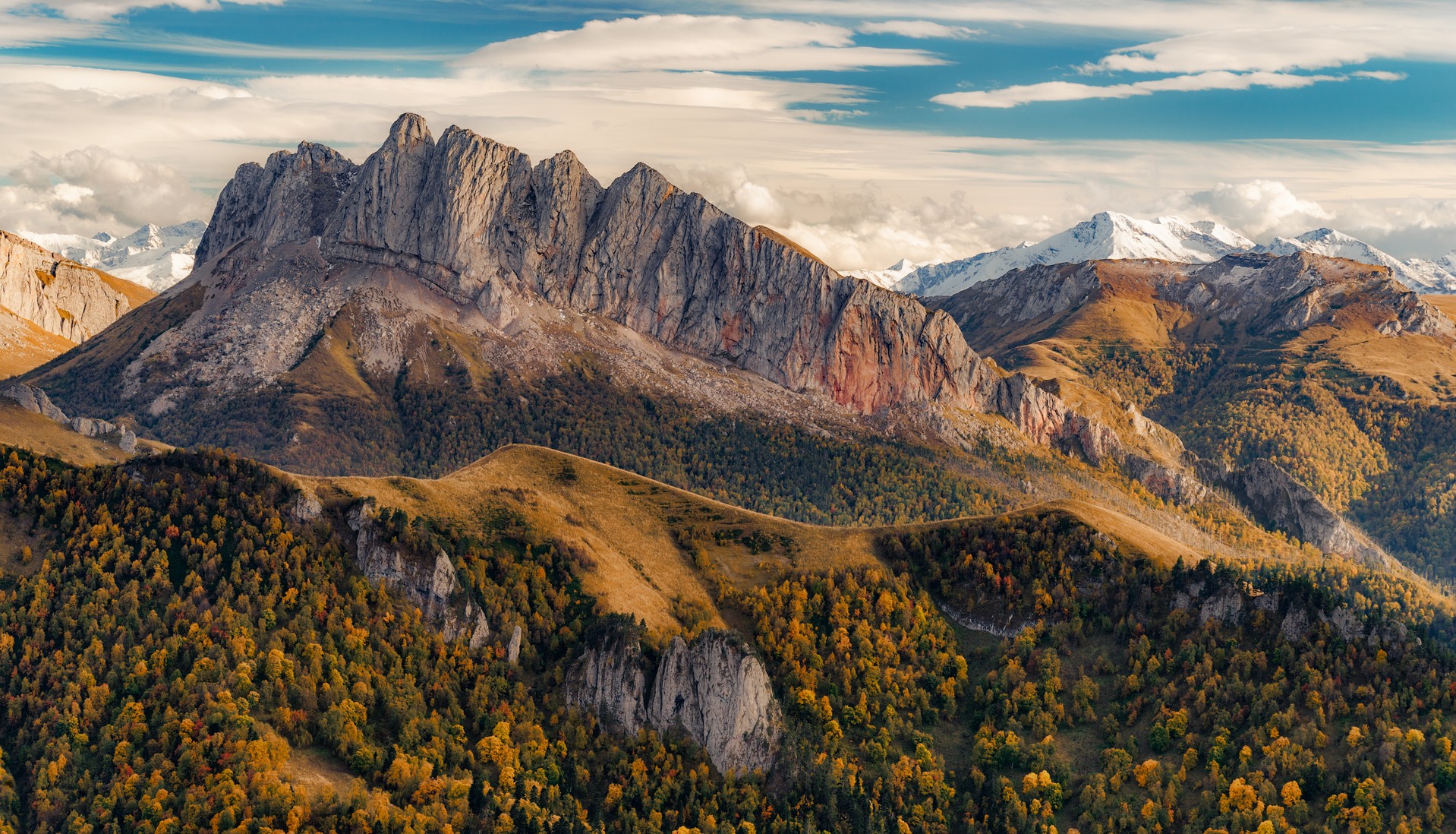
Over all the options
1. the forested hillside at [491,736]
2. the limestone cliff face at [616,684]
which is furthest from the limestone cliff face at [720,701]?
the forested hillside at [491,736]

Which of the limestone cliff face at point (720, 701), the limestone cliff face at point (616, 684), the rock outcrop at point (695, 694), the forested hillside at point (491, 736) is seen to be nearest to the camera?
the forested hillside at point (491, 736)

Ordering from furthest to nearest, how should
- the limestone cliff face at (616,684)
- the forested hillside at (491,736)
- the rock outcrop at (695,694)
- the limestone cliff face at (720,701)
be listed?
1. the limestone cliff face at (616,684)
2. the rock outcrop at (695,694)
3. the limestone cliff face at (720,701)
4. the forested hillside at (491,736)

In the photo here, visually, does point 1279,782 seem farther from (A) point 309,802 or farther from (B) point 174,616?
(B) point 174,616

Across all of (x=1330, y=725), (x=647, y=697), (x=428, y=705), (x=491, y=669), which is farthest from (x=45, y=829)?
(x=1330, y=725)

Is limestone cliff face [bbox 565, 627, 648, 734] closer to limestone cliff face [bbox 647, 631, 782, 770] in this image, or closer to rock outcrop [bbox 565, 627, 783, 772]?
rock outcrop [bbox 565, 627, 783, 772]

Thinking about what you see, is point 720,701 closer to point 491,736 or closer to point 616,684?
point 616,684

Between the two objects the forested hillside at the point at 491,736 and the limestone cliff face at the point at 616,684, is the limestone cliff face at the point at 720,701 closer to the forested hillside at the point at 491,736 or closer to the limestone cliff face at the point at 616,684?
the limestone cliff face at the point at 616,684

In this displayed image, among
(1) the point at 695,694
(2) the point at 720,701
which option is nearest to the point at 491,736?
(1) the point at 695,694

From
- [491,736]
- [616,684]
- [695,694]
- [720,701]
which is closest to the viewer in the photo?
[491,736]
